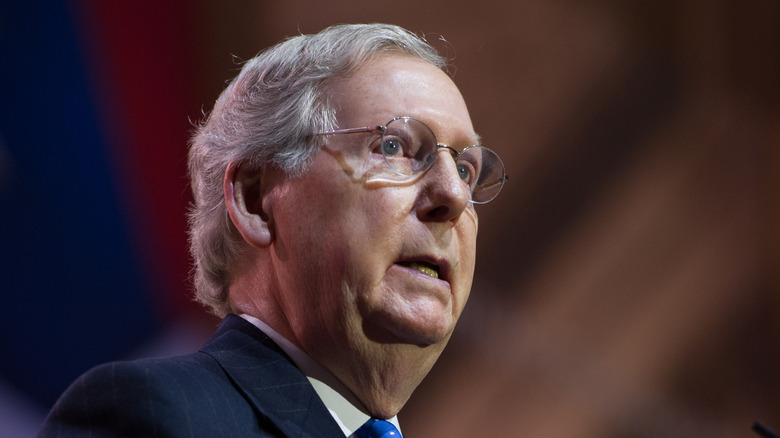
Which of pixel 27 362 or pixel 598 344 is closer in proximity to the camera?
pixel 27 362

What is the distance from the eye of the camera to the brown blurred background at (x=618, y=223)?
274 cm

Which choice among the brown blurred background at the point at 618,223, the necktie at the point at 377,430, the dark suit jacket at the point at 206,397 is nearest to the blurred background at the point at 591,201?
the brown blurred background at the point at 618,223

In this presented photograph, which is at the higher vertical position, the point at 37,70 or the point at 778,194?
the point at 778,194

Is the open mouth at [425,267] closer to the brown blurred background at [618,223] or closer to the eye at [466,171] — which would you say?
the eye at [466,171]

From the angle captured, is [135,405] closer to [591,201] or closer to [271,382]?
[271,382]

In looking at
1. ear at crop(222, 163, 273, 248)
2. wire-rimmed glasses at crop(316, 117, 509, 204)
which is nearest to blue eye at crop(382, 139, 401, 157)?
wire-rimmed glasses at crop(316, 117, 509, 204)

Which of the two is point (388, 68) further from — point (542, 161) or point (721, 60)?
point (721, 60)

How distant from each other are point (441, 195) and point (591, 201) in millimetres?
1556

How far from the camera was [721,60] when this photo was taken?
302 centimetres

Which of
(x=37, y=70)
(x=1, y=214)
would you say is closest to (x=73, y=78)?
(x=37, y=70)

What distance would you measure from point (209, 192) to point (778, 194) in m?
2.37

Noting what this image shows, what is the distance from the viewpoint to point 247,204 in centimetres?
159

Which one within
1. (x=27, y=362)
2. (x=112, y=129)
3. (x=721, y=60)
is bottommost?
(x=27, y=362)

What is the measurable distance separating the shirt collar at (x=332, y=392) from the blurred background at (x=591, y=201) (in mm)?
764
